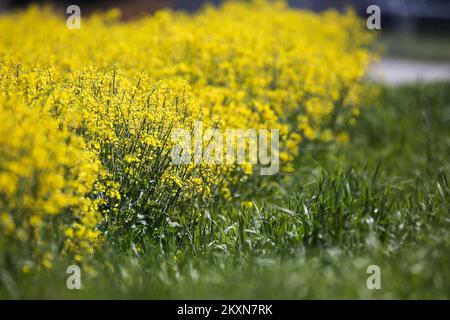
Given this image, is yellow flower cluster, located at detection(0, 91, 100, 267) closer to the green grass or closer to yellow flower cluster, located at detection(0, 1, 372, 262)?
yellow flower cluster, located at detection(0, 1, 372, 262)

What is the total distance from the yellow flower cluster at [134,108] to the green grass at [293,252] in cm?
24

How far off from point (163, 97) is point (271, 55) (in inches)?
102

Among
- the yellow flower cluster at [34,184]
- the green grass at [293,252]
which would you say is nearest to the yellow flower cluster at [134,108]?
the yellow flower cluster at [34,184]

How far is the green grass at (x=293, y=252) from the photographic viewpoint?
3611 mm

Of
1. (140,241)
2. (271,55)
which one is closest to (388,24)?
(271,55)

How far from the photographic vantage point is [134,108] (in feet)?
14.9

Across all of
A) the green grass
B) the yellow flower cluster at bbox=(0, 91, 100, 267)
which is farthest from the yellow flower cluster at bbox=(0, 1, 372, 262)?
the green grass

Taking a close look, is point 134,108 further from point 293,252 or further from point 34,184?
point 293,252

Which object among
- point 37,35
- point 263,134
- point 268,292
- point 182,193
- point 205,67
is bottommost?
point 268,292

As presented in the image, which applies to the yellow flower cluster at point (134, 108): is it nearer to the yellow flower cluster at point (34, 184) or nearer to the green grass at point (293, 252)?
the yellow flower cluster at point (34, 184)

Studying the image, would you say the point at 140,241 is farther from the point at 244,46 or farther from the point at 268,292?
the point at 244,46

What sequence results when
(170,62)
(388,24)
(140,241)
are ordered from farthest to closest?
1. (388,24)
2. (170,62)
3. (140,241)

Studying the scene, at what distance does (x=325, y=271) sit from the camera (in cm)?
375

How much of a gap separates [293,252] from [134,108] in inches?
56.4
